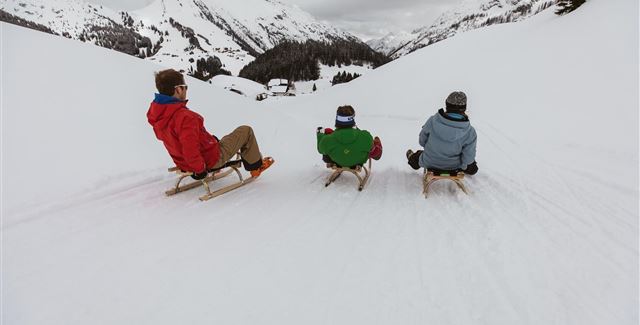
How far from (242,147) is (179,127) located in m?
1.39

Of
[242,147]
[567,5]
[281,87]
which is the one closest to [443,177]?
[242,147]

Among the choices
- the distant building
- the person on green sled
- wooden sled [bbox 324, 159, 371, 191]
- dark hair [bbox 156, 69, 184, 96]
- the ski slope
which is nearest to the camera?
the ski slope

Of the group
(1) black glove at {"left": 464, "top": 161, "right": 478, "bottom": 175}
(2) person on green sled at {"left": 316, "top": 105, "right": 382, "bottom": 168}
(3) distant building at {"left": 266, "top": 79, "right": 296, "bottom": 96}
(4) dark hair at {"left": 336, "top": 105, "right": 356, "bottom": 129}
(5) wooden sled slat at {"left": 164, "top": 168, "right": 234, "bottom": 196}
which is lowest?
(3) distant building at {"left": 266, "top": 79, "right": 296, "bottom": 96}

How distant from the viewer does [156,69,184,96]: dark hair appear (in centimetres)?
424

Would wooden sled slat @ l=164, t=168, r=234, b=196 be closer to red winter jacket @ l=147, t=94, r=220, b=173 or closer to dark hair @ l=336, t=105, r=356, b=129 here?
red winter jacket @ l=147, t=94, r=220, b=173

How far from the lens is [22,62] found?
6.30 meters

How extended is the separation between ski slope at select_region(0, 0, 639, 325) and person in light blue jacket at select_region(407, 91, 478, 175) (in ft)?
1.83

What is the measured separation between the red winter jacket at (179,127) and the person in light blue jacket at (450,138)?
11.8 ft

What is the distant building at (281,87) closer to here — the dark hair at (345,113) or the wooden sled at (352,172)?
the wooden sled at (352,172)

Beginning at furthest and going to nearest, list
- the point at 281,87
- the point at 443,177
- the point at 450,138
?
the point at 281,87
the point at 443,177
the point at 450,138

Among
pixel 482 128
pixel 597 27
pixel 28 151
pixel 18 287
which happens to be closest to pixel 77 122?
pixel 28 151

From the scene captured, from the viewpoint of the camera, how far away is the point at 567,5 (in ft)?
49.2

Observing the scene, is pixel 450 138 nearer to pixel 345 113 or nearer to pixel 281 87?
pixel 345 113

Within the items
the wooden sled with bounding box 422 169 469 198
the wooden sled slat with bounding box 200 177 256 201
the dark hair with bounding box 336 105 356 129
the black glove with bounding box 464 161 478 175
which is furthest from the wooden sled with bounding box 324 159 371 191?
the black glove with bounding box 464 161 478 175
